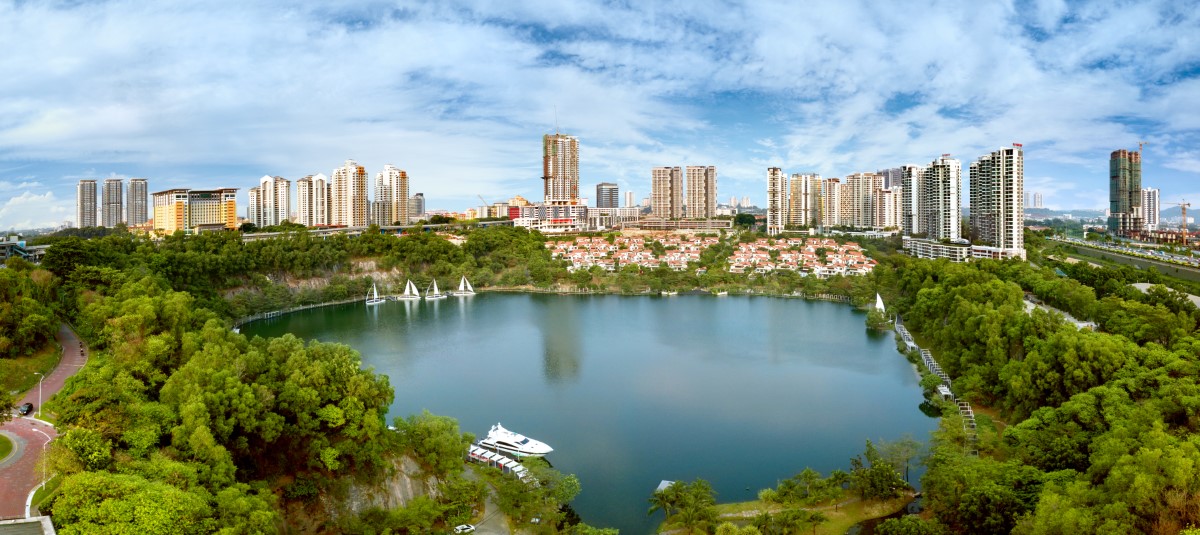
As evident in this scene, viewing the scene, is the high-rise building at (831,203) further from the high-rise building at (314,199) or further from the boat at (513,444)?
the boat at (513,444)

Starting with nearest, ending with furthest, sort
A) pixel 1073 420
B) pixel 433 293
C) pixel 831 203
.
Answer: pixel 1073 420
pixel 433 293
pixel 831 203

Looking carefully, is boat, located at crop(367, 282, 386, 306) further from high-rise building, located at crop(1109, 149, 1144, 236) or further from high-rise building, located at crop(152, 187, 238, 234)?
high-rise building, located at crop(1109, 149, 1144, 236)

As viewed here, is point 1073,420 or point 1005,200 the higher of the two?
point 1005,200

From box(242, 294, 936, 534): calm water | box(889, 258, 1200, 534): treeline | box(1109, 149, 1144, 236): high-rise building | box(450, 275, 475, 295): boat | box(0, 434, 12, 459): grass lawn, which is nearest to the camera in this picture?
box(889, 258, 1200, 534): treeline

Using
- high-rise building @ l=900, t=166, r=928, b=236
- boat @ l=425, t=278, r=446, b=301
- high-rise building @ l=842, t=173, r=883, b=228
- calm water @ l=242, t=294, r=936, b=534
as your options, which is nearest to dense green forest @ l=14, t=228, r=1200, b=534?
calm water @ l=242, t=294, r=936, b=534

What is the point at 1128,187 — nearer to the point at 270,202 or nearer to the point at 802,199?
the point at 802,199

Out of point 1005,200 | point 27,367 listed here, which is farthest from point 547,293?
point 27,367

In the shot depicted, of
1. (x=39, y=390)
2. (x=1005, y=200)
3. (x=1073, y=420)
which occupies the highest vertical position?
(x=1005, y=200)
